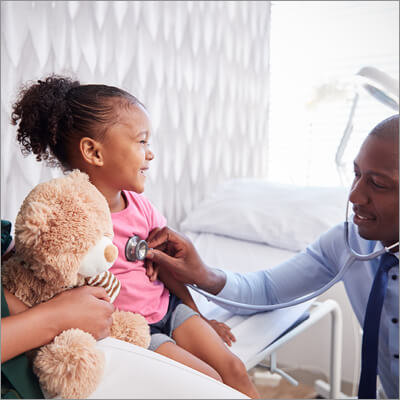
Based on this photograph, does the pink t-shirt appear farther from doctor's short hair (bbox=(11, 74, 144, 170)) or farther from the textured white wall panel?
the textured white wall panel

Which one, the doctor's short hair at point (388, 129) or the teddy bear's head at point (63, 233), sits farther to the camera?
the doctor's short hair at point (388, 129)

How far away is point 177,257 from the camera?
3.06 ft

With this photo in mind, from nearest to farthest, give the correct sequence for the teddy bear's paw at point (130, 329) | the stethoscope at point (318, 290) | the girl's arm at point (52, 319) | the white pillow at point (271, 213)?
1. the girl's arm at point (52, 319)
2. the teddy bear's paw at point (130, 329)
3. the stethoscope at point (318, 290)
4. the white pillow at point (271, 213)

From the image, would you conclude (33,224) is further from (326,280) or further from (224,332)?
(326,280)

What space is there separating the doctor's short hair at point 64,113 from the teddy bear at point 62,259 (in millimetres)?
138

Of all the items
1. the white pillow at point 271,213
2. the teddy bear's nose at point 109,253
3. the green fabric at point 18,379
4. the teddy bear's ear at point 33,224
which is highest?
the teddy bear's ear at point 33,224

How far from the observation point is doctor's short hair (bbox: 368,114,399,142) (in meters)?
0.84

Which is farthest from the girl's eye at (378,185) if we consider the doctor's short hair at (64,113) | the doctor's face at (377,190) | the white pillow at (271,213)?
the white pillow at (271,213)

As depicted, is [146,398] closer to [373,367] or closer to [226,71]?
[373,367]

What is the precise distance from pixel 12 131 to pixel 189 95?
874mm

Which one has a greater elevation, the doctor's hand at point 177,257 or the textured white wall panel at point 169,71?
the textured white wall panel at point 169,71

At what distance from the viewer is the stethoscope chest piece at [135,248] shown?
792 millimetres

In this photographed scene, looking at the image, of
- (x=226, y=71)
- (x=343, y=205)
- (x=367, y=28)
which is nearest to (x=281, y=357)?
(x=343, y=205)

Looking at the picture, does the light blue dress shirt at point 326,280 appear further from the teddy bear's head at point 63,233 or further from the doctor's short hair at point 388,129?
the teddy bear's head at point 63,233
